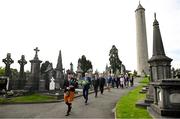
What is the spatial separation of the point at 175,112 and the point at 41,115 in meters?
6.05

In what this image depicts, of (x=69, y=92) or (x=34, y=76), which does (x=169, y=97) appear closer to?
(x=69, y=92)

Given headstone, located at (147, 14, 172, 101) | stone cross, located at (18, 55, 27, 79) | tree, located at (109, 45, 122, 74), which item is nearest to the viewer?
headstone, located at (147, 14, 172, 101)

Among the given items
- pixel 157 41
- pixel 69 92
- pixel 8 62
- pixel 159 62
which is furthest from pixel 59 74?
pixel 69 92

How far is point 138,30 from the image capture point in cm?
7019

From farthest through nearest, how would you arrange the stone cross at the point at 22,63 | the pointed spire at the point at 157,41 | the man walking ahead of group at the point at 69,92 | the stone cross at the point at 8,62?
the stone cross at the point at 22,63, the stone cross at the point at 8,62, the pointed spire at the point at 157,41, the man walking ahead of group at the point at 69,92

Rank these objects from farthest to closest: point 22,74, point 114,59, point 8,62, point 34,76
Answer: point 114,59 < point 22,74 < point 8,62 < point 34,76

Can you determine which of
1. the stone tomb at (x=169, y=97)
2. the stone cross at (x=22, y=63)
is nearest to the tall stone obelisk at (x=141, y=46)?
the stone cross at (x=22, y=63)

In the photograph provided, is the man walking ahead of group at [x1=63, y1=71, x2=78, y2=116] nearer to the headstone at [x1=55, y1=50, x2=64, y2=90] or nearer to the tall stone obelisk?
the headstone at [x1=55, y1=50, x2=64, y2=90]

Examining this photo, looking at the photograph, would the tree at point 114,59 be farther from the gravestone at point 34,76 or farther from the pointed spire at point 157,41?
the pointed spire at point 157,41

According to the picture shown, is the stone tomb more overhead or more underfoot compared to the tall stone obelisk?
more underfoot

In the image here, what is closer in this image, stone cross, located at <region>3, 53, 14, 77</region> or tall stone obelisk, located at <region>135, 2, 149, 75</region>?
stone cross, located at <region>3, 53, 14, 77</region>

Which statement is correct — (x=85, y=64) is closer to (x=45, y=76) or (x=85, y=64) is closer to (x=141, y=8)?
(x=141, y=8)

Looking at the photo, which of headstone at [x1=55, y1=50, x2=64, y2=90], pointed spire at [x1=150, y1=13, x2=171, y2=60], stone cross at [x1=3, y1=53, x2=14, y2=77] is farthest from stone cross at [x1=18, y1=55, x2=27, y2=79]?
pointed spire at [x1=150, y1=13, x2=171, y2=60]

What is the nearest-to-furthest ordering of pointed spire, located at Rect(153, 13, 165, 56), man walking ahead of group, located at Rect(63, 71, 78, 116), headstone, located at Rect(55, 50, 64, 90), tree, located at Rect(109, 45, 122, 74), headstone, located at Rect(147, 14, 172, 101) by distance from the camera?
man walking ahead of group, located at Rect(63, 71, 78, 116)
headstone, located at Rect(147, 14, 172, 101)
pointed spire, located at Rect(153, 13, 165, 56)
headstone, located at Rect(55, 50, 64, 90)
tree, located at Rect(109, 45, 122, 74)
